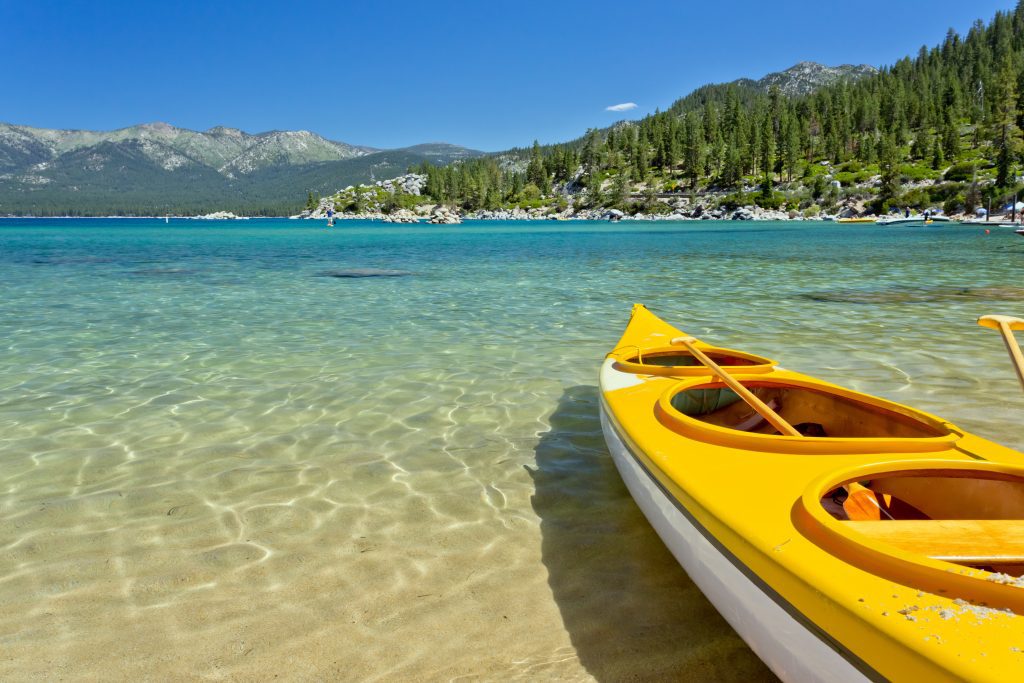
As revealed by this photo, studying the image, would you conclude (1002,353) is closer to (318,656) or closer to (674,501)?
(674,501)

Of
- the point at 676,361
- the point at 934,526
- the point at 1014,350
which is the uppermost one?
the point at 1014,350

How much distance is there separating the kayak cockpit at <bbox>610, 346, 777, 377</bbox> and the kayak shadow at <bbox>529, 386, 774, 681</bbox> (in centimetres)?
109

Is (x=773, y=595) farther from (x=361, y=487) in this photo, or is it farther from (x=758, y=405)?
(x=361, y=487)

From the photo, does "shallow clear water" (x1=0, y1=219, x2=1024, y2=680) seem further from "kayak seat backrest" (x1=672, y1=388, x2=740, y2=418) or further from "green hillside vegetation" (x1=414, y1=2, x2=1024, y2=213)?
"green hillside vegetation" (x1=414, y1=2, x2=1024, y2=213)

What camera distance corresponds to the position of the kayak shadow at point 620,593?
3.41 m

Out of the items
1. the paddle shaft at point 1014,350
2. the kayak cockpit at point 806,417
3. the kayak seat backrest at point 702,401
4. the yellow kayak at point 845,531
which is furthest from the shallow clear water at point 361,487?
the paddle shaft at point 1014,350

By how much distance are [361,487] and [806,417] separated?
4.17 meters

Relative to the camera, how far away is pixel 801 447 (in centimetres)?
371

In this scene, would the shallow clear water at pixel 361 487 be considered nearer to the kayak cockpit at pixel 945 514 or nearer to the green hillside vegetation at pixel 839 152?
the kayak cockpit at pixel 945 514

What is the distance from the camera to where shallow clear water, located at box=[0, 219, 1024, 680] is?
143 inches

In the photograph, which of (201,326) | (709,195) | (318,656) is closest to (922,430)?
(318,656)

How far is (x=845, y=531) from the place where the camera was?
2.60 metres

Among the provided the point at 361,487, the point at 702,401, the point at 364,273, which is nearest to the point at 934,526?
the point at 702,401

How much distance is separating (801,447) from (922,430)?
1.08 meters
